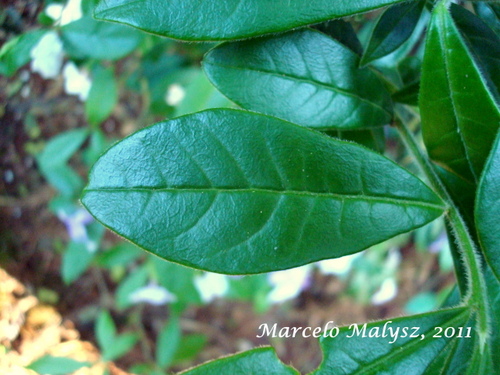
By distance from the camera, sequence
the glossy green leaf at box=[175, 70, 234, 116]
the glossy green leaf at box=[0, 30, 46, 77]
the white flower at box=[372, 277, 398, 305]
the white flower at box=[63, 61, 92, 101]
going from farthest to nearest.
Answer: the white flower at box=[372, 277, 398, 305] < the white flower at box=[63, 61, 92, 101] < the glossy green leaf at box=[175, 70, 234, 116] < the glossy green leaf at box=[0, 30, 46, 77]

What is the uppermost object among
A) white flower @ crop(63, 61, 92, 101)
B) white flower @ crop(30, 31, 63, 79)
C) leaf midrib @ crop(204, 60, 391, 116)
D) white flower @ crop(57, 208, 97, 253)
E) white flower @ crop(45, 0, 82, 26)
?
white flower @ crop(45, 0, 82, 26)

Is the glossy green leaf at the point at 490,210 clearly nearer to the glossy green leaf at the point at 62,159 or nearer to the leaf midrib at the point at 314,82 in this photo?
the leaf midrib at the point at 314,82

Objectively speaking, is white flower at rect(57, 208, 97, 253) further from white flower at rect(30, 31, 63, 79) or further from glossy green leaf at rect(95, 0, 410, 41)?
glossy green leaf at rect(95, 0, 410, 41)

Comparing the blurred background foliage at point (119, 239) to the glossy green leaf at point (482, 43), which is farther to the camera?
the blurred background foliage at point (119, 239)

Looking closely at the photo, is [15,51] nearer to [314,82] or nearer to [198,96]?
[198,96]

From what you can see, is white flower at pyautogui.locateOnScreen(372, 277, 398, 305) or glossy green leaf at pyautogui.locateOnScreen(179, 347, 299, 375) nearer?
glossy green leaf at pyautogui.locateOnScreen(179, 347, 299, 375)

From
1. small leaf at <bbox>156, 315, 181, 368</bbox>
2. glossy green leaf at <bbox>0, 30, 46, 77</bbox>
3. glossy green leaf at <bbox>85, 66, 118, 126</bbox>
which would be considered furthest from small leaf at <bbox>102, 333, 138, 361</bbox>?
glossy green leaf at <bbox>0, 30, 46, 77</bbox>

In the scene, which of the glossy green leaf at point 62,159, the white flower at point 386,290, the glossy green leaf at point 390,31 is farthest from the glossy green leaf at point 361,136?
the white flower at point 386,290
